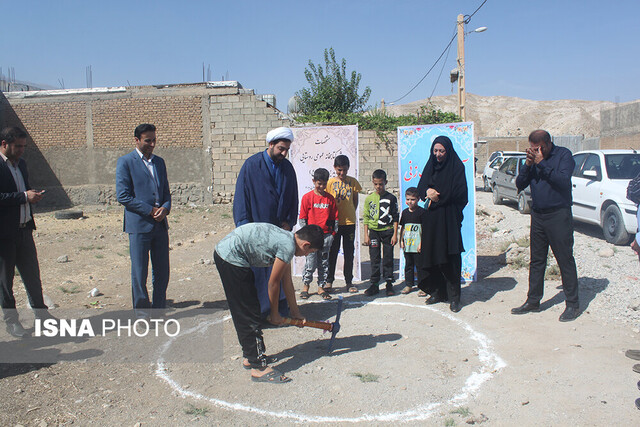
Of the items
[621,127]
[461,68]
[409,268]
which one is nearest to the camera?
[409,268]

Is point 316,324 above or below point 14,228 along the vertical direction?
below

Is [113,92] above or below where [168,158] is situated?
above

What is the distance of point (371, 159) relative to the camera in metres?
15.1

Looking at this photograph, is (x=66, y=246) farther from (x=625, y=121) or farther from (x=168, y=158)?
(x=625, y=121)

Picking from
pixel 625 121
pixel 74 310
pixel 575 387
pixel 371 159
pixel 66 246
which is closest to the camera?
pixel 575 387

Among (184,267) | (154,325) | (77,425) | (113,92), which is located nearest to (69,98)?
(113,92)

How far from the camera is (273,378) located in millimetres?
3639

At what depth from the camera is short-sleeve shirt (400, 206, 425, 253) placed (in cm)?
595

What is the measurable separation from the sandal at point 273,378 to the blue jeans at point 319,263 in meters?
2.33

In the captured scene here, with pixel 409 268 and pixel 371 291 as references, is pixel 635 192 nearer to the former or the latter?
pixel 409 268

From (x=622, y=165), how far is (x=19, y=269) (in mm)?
9855

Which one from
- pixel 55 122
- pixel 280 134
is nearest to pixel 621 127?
pixel 280 134

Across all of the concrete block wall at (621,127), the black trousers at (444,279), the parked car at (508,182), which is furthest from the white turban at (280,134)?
the concrete block wall at (621,127)

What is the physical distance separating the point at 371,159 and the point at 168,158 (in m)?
6.47
